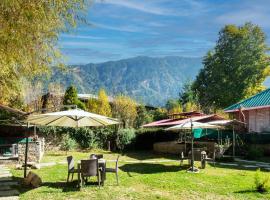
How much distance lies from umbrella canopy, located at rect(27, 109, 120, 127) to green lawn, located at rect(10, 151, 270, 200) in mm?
1893

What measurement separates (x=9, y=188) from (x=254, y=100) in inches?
873

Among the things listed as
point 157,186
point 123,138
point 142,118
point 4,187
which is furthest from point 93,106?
point 157,186

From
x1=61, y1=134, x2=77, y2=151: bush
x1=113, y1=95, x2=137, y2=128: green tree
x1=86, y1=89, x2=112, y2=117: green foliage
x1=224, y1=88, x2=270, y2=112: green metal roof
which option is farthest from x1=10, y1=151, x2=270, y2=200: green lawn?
x1=113, y1=95, x2=137, y2=128: green tree

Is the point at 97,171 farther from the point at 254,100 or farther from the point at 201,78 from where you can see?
the point at 201,78

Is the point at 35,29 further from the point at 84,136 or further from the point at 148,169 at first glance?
the point at 84,136

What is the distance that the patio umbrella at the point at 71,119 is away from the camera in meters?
12.9

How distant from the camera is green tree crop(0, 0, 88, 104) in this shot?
834 cm

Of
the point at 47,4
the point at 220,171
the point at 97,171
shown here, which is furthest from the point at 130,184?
the point at 47,4

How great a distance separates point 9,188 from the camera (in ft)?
39.0

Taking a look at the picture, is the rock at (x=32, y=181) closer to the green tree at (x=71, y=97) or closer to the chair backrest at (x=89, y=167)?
the chair backrest at (x=89, y=167)

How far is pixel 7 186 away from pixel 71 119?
9.90ft

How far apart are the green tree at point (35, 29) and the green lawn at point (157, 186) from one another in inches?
135

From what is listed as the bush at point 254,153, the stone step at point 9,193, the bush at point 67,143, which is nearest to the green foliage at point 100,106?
the bush at point 67,143

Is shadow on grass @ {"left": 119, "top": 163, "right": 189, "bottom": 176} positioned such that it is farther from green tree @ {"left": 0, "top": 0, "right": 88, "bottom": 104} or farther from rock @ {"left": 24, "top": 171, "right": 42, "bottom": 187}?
green tree @ {"left": 0, "top": 0, "right": 88, "bottom": 104}
